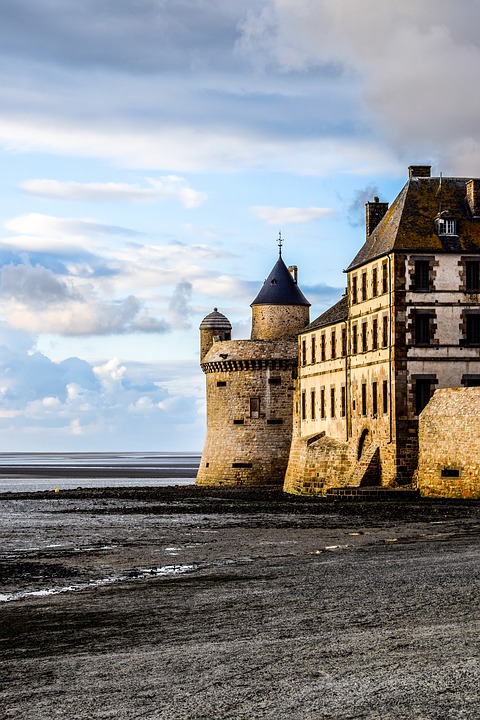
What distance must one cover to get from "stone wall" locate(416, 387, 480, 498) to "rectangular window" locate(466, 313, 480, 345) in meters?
5.97

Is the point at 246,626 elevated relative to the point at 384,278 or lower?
lower

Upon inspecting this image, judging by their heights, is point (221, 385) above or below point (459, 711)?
above

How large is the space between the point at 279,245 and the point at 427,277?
27396 mm

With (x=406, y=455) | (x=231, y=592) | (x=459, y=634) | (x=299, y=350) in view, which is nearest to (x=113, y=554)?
(x=231, y=592)

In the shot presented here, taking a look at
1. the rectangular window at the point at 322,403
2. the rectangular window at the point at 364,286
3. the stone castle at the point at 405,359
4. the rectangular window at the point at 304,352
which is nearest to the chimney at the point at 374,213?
the stone castle at the point at 405,359

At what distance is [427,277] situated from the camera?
54969 millimetres

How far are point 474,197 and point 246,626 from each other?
42.7 m

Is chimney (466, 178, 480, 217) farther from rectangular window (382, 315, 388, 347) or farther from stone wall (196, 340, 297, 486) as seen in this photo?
stone wall (196, 340, 297, 486)

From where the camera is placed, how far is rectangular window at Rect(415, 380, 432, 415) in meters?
54.4

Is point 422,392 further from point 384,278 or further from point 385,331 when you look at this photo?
point 384,278

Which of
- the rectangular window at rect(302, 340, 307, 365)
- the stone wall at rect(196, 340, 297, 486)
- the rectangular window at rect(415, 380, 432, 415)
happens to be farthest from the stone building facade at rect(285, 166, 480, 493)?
the stone wall at rect(196, 340, 297, 486)

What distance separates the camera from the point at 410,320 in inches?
2154

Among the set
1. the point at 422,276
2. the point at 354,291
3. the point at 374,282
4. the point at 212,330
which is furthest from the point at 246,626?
the point at 212,330

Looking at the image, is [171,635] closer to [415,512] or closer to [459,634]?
[459,634]
